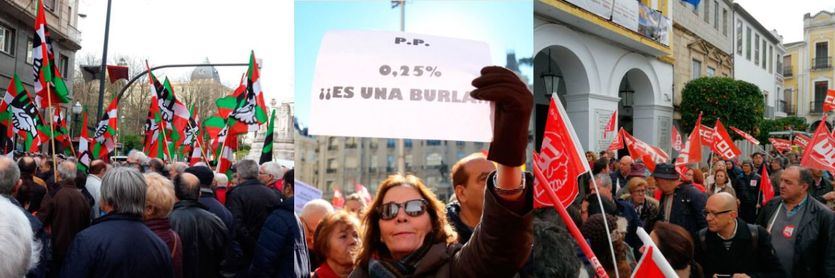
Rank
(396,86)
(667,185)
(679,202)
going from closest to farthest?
1. (396,86)
2. (679,202)
3. (667,185)

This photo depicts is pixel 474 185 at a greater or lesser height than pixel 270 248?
greater

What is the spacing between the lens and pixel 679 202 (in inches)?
253

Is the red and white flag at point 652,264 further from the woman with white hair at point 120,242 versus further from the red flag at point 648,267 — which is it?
the woman with white hair at point 120,242

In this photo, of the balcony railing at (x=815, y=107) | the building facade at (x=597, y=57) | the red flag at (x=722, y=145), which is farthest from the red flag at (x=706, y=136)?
the balcony railing at (x=815, y=107)

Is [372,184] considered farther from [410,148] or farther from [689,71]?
[689,71]

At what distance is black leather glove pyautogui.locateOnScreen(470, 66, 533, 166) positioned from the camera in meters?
1.55

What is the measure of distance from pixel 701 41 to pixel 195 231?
23.6m

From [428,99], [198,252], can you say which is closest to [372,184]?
[428,99]

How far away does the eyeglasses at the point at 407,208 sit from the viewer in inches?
81.3

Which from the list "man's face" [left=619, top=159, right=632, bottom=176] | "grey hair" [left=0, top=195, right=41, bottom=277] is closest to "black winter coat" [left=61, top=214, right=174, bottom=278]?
"grey hair" [left=0, top=195, right=41, bottom=277]

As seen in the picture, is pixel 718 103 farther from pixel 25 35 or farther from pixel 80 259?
pixel 25 35

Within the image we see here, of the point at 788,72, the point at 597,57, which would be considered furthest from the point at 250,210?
the point at 788,72

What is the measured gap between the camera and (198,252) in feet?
16.1

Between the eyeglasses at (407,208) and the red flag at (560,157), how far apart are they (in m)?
1.47
